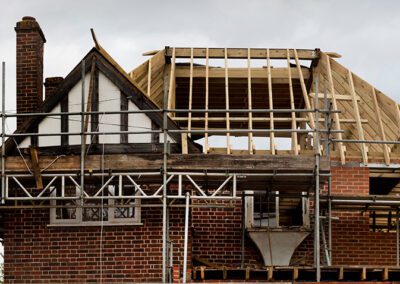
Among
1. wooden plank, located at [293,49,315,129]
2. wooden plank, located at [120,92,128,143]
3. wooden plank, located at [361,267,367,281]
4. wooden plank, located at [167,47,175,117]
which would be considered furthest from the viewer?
wooden plank, located at [167,47,175,117]

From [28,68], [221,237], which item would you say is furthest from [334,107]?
[28,68]

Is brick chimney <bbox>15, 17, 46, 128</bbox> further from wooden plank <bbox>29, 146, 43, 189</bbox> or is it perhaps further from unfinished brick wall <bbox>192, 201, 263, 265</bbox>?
unfinished brick wall <bbox>192, 201, 263, 265</bbox>

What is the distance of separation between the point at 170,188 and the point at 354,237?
5.04 meters

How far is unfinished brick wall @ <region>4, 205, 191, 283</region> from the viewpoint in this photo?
82.2 ft

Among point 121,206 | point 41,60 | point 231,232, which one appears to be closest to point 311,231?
point 231,232

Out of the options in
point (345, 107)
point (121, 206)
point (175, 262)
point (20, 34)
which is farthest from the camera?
point (345, 107)

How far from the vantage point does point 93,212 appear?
25578 mm

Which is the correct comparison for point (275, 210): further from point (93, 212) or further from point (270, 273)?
point (93, 212)

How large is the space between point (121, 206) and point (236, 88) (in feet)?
31.1

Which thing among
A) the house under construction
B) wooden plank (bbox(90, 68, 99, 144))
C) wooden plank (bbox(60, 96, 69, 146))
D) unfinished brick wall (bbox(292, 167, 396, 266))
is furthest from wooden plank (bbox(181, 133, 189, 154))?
unfinished brick wall (bbox(292, 167, 396, 266))

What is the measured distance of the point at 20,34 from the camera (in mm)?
26875

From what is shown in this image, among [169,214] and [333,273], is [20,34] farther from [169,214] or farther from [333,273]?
[333,273]

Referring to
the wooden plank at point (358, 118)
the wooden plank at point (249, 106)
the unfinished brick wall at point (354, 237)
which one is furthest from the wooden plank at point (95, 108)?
the wooden plank at point (358, 118)

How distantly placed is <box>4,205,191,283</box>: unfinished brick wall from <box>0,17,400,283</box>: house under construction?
0.03 m
